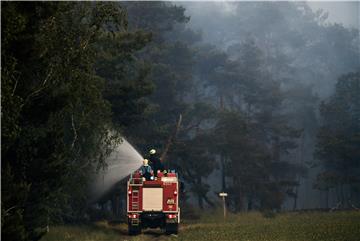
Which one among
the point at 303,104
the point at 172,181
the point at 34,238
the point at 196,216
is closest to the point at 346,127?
the point at 303,104

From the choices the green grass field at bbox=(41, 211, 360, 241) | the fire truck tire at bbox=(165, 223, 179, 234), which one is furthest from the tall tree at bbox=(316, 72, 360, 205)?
the fire truck tire at bbox=(165, 223, 179, 234)

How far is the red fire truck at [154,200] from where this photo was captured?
27906 millimetres

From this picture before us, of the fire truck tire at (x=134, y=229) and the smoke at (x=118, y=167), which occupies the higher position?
the smoke at (x=118, y=167)

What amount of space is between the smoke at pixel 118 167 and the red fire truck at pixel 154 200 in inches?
453

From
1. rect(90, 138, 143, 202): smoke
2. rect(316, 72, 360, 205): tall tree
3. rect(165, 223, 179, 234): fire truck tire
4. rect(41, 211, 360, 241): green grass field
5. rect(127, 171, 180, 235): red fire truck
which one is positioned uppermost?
rect(316, 72, 360, 205): tall tree

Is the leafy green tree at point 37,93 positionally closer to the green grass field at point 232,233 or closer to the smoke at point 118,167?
the green grass field at point 232,233

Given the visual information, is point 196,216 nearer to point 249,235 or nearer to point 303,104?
point 249,235

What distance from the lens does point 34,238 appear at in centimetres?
2005

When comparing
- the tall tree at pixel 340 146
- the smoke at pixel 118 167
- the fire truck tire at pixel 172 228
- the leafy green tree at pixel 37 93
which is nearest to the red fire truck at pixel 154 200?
the fire truck tire at pixel 172 228

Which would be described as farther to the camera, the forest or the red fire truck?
the red fire truck

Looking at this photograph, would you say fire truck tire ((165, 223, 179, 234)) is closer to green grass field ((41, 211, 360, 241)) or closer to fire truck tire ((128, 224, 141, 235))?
green grass field ((41, 211, 360, 241))

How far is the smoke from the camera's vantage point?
40844 mm

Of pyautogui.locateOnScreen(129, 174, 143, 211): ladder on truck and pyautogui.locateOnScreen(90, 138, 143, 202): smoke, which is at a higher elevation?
pyautogui.locateOnScreen(90, 138, 143, 202): smoke

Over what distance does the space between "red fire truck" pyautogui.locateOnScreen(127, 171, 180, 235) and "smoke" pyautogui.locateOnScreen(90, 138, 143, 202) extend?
1150cm
